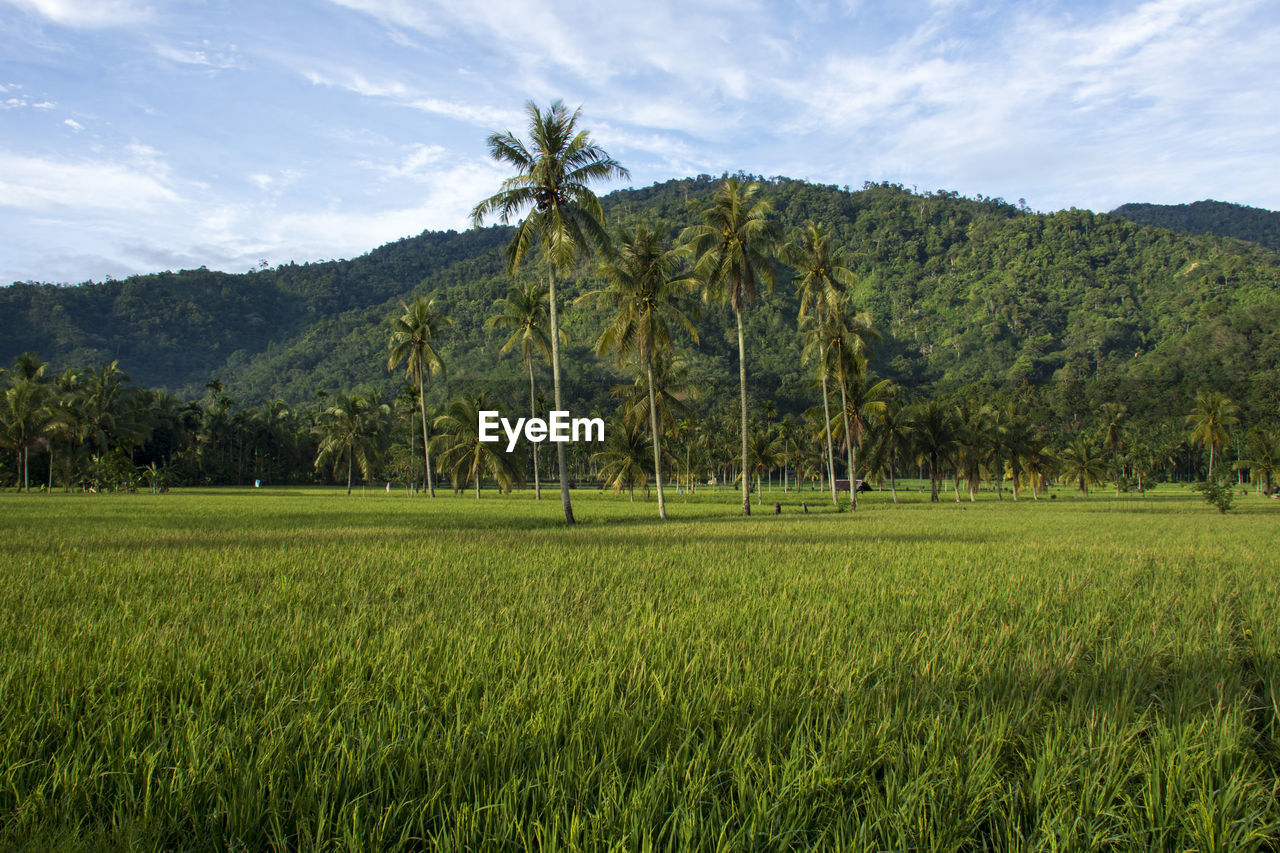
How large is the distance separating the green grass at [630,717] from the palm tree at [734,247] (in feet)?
70.0

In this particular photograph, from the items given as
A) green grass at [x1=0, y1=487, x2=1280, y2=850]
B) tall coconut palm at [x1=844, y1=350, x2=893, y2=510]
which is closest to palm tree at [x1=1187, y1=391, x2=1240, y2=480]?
tall coconut palm at [x1=844, y1=350, x2=893, y2=510]

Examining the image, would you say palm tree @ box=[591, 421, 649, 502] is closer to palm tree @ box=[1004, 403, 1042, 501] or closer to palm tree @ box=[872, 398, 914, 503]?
palm tree @ box=[872, 398, 914, 503]

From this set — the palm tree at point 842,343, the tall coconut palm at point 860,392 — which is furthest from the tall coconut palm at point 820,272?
the tall coconut palm at point 860,392

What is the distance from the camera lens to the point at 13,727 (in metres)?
3.01

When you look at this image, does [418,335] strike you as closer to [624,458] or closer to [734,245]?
[624,458]

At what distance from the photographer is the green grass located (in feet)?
7.93

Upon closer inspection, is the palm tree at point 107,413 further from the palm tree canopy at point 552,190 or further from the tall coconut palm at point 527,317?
the palm tree canopy at point 552,190

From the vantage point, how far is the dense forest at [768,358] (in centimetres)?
5741

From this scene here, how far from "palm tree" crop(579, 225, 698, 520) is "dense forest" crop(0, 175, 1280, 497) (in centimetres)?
765

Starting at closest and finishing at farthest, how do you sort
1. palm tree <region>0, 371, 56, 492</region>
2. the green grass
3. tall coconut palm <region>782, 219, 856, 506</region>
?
the green grass, tall coconut palm <region>782, 219, 856, 506</region>, palm tree <region>0, 371, 56, 492</region>

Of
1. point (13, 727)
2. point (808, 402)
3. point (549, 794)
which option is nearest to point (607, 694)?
point (549, 794)

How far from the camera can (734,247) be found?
2741 centimetres

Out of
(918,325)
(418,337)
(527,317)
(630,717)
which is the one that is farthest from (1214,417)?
(918,325)

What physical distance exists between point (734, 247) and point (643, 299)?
4427 millimetres
